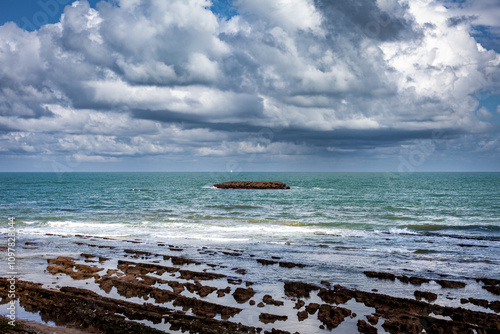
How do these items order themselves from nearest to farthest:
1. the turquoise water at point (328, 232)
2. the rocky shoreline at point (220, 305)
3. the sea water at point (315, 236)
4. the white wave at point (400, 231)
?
1. the rocky shoreline at point (220, 305)
2. the sea water at point (315, 236)
3. the turquoise water at point (328, 232)
4. the white wave at point (400, 231)

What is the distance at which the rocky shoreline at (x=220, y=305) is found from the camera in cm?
1119

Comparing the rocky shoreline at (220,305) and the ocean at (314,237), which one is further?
the ocean at (314,237)

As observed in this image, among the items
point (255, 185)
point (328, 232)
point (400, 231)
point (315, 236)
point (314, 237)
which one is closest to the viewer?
point (314, 237)

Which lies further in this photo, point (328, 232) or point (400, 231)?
point (400, 231)

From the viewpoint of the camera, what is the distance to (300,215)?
43.1m

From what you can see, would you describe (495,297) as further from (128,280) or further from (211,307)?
(128,280)

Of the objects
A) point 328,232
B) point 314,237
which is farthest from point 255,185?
point 314,237

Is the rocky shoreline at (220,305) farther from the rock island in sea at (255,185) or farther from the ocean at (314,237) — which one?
the rock island in sea at (255,185)

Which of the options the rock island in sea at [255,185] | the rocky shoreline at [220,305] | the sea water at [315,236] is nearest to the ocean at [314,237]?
the sea water at [315,236]

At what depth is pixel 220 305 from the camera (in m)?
12.8

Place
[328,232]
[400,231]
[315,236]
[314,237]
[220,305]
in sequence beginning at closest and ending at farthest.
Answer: [220,305] → [314,237] → [315,236] → [328,232] → [400,231]

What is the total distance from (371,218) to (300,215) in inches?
315

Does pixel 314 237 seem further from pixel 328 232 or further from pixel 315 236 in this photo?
pixel 328 232

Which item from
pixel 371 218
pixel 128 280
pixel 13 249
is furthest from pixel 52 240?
pixel 371 218
